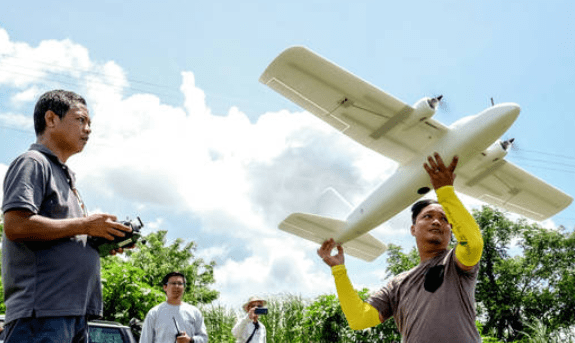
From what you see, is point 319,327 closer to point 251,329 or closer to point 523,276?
point 251,329

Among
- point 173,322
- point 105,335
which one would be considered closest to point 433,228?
point 173,322

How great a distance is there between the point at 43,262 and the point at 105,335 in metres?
5.01

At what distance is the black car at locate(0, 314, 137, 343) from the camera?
662 cm

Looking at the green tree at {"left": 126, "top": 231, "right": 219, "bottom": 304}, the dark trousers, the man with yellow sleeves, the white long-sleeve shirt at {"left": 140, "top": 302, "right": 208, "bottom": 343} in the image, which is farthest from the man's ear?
the green tree at {"left": 126, "top": 231, "right": 219, "bottom": 304}

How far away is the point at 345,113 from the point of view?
1456 centimetres

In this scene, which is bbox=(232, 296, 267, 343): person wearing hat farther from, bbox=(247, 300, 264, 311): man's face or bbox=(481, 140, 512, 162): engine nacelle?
bbox=(481, 140, 512, 162): engine nacelle

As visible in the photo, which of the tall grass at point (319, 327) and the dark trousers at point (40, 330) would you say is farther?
the tall grass at point (319, 327)

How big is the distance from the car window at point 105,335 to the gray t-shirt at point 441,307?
16.6 ft

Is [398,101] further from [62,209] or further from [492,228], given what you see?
[492,228]

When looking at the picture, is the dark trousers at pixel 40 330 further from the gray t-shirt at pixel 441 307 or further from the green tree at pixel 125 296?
the green tree at pixel 125 296

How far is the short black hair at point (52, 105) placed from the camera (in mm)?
2486

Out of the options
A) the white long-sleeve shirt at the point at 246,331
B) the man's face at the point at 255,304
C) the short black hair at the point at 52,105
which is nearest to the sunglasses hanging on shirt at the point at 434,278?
the short black hair at the point at 52,105

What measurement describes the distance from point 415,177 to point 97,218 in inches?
496

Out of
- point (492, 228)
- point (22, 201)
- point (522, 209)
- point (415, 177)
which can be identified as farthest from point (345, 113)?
point (492, 228)
